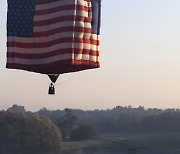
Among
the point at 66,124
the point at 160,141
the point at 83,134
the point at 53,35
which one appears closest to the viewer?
the point at 53,35

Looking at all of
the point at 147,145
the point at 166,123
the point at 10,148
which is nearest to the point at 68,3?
the point at 10,148

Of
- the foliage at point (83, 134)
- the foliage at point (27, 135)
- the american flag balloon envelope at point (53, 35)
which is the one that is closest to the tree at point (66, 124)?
the foliage at point (83, 134)

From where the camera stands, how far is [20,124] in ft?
370

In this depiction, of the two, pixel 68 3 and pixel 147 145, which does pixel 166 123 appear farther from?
pixel 68 3

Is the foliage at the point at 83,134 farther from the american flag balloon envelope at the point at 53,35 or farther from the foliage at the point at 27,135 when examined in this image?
the american flag balloon envelope at the point at 53,35

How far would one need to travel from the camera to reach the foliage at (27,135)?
109 metres

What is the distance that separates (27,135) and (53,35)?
3362 inches

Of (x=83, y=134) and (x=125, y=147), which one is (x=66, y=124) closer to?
(x=83, y=134)

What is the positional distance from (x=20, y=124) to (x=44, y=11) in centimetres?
8511

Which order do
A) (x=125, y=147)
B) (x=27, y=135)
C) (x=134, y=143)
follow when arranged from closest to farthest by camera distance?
(x=27, y=135) < (x=125, y=147) < (x=134, y=143)

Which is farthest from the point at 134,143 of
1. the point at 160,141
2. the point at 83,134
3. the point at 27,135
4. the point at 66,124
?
the point at 27,135

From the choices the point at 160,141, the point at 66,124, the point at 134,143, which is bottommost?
the point at 134,143

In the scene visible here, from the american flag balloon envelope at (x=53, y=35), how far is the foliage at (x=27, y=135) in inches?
3128

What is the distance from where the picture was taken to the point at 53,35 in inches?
1128
